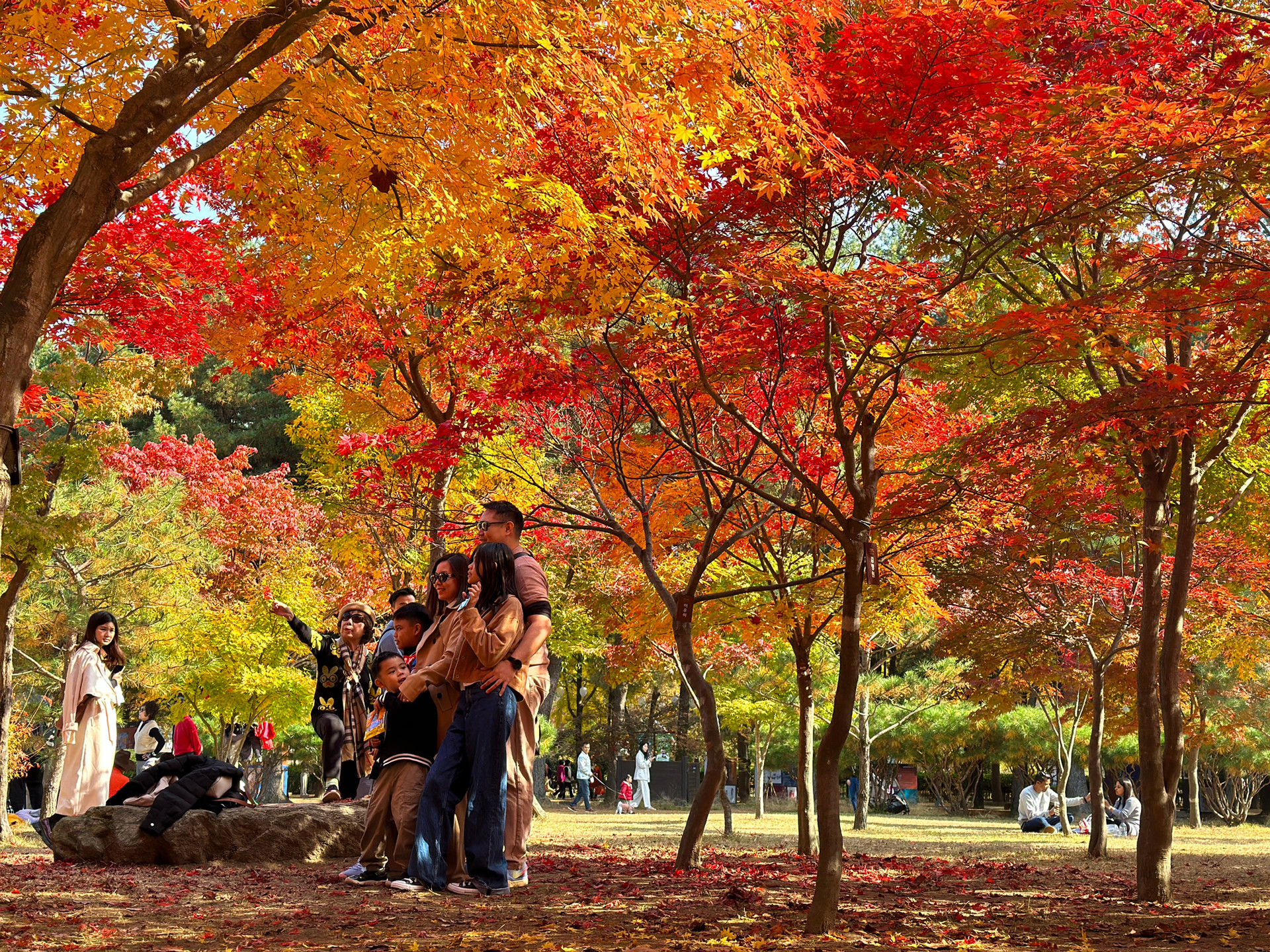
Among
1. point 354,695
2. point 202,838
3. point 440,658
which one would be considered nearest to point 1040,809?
point 354,695

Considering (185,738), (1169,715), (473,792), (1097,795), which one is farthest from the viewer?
(1097,795)

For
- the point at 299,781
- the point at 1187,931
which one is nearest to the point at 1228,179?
the point at 1187,931

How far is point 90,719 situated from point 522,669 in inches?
213

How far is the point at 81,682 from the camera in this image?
29.9 feet

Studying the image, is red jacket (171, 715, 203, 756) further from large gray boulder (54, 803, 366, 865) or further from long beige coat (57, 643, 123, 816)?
large gray boulder (54, 803, 366, 865)

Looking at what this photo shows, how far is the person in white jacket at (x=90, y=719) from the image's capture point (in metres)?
9.09

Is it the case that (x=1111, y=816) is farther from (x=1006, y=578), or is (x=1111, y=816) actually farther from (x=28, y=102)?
(x=28, y=102)

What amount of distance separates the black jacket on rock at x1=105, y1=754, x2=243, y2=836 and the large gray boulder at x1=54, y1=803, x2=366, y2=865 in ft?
0.27

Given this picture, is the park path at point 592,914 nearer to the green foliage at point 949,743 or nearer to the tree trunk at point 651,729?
the green foliage at point 949,743

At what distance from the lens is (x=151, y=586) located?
16281mm

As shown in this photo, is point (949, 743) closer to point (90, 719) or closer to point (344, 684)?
point (344, 684)

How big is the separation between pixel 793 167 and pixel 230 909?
5.00m

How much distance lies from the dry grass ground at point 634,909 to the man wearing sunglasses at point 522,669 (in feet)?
1.53

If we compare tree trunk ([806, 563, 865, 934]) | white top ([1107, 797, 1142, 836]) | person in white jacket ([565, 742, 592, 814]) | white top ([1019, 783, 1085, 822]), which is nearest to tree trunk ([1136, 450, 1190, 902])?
tree trunk ([806, 563, 865, 934])
